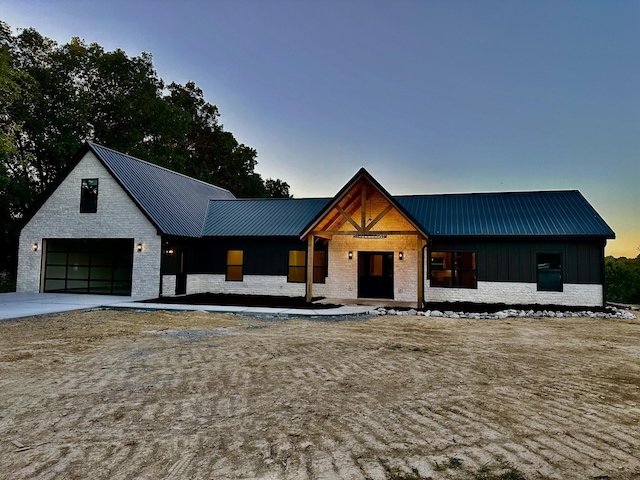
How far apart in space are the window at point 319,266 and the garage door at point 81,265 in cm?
847

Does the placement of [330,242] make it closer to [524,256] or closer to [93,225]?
[524,256]

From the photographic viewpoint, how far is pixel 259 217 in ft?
66.7

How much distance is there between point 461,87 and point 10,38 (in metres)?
27.8

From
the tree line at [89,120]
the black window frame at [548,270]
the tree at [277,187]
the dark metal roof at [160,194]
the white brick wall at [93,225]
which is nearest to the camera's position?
the black window frame at [548,270]

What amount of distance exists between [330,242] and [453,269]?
5493 mm

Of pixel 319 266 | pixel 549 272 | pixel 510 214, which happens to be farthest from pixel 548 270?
pixel 319 266

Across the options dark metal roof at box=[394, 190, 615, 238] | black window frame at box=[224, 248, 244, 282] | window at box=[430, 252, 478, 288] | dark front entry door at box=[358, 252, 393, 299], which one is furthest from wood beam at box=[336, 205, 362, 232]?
black window frame at box=[224, 248, 244, 282]

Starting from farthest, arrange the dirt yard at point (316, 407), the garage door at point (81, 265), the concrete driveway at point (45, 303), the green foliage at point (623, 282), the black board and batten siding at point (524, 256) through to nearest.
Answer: the green foliage at point (623, 282), the garage door at point (81, 265), the black board and batten siding at point (524, 256), the concrete driveway at point (45, 303), the dirt yard at point (316, 407)

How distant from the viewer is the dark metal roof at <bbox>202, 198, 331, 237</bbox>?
1872 cm

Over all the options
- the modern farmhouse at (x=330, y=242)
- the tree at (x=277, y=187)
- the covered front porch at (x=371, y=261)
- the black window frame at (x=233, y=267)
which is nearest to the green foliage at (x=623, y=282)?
the modern farmhouse at (x=330, y=242)

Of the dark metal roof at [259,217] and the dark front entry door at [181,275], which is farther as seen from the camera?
the dark metal roof at [259,217]

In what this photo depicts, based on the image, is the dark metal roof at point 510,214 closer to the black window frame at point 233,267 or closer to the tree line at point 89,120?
the black window frame at point 233,267

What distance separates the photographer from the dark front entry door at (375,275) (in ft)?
57.5

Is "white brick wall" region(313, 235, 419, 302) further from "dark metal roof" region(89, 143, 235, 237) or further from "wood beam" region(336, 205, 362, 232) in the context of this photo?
"dark metal roof" region(89, 143, 235, 237)
